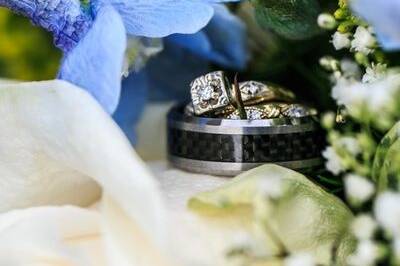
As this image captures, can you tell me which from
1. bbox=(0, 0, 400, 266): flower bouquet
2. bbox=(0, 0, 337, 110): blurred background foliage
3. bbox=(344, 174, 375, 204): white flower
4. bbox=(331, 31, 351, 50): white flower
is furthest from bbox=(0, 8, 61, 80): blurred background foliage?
bbox=(344, 174, 375, 204): white flower

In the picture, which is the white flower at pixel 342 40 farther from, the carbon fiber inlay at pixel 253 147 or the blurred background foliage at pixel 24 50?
the blurred background foliage at pixel 24 50

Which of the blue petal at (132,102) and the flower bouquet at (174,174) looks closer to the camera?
the flower bouquet at (174,174)

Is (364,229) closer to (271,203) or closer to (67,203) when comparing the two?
(271,203)

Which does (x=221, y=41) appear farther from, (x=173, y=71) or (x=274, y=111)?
(x=274, y=111)

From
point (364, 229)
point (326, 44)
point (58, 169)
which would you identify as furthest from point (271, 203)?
point (326, 44)

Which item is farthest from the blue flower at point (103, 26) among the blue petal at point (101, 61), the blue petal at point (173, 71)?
the blue petal at point (173, 71)

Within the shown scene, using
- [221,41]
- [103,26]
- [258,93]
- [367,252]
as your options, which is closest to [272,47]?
[221,41]
